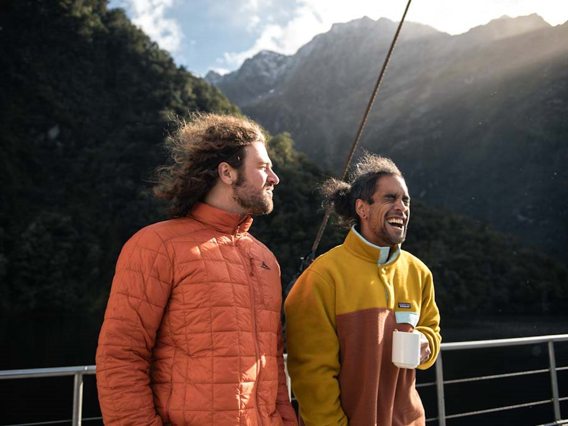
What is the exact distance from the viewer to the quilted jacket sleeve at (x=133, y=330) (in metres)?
1.15

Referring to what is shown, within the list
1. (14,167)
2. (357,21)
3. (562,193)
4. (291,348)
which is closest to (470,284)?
(562,193)

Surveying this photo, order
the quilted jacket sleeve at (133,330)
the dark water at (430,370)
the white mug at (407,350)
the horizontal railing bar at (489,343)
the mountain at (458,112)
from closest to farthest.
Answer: the quilted jacket sleeve at (133,330) < the white mug at (407,350) < the horizontal railing bar at (489,343) < the dark water at (430,370) < the mountain at (458,112)

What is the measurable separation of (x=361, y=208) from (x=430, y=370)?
25.7m

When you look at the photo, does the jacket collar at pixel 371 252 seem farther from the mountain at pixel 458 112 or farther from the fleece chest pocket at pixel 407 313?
the mountain at pixel 458 112

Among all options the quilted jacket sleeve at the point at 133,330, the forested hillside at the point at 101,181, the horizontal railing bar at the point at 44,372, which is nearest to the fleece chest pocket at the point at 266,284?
the quilted jacket sleeve at the point at 133,330

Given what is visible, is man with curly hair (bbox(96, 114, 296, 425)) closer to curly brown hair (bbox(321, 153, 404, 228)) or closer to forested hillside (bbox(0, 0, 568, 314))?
curly brown hair (bbox(321, 153, 404, 228))

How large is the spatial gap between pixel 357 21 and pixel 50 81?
277 ft

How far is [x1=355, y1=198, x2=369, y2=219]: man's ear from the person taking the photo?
1.84m

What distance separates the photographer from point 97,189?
50.2 metres

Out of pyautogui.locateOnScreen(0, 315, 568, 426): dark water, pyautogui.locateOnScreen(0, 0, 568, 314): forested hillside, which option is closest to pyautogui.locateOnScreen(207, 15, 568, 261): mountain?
pyautogui.locateOnScreen(0, 0, 568, 314): forested hillside

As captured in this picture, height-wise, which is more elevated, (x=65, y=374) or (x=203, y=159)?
(x=203, y=159)

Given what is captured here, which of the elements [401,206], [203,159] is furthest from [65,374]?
[401,206]

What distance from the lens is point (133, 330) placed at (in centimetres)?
121

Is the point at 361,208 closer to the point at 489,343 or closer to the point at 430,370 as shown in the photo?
the point at 489,343
